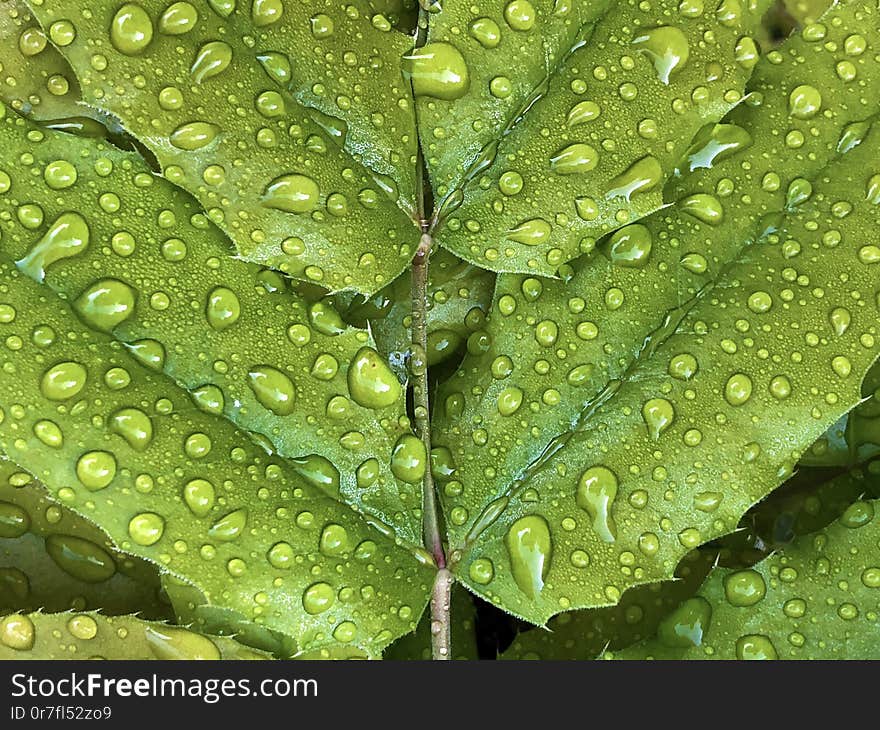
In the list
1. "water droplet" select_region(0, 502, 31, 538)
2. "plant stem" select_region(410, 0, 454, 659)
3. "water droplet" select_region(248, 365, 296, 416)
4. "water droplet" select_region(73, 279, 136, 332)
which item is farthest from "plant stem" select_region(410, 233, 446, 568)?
"water droplet" select_region(0, 502, 31, 538)

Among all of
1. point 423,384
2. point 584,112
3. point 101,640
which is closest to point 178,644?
point 101,640

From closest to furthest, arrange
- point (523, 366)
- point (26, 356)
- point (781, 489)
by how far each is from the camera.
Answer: point (26, 356)
point (523, 366)
point (781, 489)

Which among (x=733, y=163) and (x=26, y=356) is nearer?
(x=26, y=356)

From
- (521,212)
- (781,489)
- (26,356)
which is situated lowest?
(781,489)

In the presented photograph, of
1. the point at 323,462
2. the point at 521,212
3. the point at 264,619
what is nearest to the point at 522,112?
the point at 521,212

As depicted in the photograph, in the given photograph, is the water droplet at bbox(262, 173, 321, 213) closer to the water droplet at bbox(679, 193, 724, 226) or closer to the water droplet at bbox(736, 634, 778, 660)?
the water droplet at bbox(679, 193, 724, 226)
